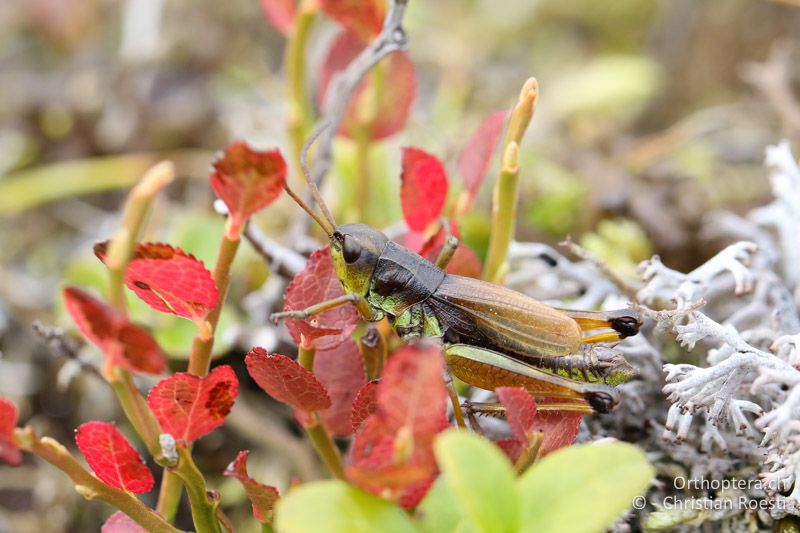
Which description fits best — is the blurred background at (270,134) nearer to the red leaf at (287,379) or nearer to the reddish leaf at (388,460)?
the red leaf at (287,379)

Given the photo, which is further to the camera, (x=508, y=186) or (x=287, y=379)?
(x=508, y=186)

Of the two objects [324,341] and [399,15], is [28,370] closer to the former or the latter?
[324,341]

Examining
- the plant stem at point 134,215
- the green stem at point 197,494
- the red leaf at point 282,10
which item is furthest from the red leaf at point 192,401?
the red leaf at point 282,10

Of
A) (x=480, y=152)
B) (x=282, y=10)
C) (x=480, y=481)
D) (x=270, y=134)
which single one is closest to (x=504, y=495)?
(x=480, y=481)

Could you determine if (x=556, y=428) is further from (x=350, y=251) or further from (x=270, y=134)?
(x=270, y=134)

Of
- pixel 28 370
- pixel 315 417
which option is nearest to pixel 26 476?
pixel 28 370

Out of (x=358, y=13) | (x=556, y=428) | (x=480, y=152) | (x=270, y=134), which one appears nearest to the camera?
(x=556, y=428)
